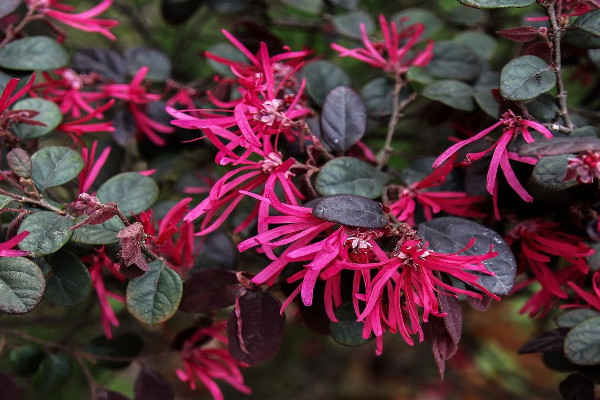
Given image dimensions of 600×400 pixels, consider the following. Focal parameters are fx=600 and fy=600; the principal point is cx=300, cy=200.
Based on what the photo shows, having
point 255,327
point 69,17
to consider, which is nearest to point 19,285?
point 255,327

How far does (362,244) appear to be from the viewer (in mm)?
648

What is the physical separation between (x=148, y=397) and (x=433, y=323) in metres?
0.50

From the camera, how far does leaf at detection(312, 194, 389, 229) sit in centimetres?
59

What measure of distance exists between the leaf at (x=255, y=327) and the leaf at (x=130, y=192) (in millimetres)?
181

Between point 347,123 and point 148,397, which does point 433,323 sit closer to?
point 347,123

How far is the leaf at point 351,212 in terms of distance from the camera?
595mm

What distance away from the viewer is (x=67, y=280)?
0.76 metres

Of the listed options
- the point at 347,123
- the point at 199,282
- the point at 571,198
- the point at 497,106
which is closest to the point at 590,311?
the point at 571,198

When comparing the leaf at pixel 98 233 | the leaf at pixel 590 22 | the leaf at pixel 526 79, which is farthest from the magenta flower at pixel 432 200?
the leaf at pixel 98 233

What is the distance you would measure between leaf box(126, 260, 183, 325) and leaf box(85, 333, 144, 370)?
32 cm

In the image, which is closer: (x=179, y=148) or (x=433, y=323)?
(x=433, y=323)

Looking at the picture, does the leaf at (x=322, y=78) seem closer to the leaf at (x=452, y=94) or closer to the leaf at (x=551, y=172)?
the leaf at (x=452, y=94)

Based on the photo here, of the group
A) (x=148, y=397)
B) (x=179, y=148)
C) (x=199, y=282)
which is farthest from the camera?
(x=179, y=148)

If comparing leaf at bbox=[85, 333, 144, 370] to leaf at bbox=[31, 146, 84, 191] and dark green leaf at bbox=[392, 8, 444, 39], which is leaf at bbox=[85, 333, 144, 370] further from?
dark green leaf at bbox=[392, 8, 444, 39]
